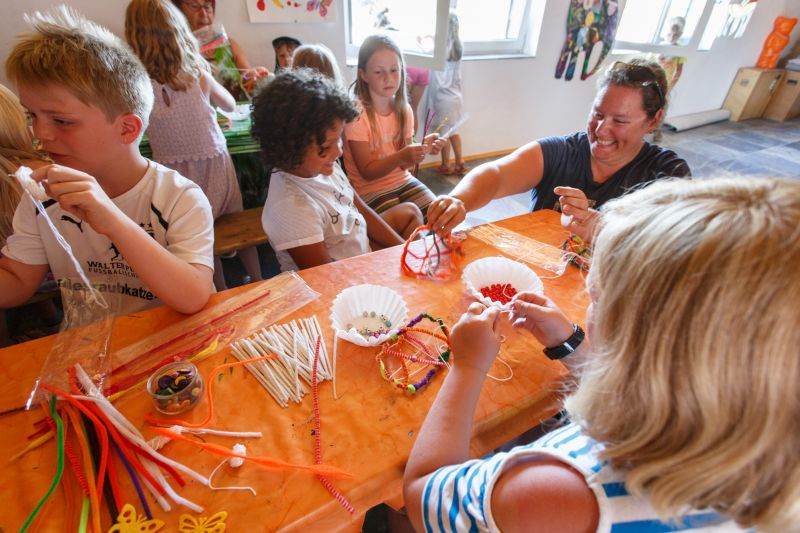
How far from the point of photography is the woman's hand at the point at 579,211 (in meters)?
1.37

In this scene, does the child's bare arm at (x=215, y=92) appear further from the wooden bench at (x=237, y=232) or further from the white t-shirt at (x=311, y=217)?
the white t-shirt at (x=311, y=217)

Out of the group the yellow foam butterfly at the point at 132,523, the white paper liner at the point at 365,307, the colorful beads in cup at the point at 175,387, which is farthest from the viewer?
the white paper liner at the point at 365,307

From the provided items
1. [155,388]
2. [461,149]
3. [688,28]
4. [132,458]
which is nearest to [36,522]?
[132,458]

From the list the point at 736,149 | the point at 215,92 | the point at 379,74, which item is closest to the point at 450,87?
the point at 379,74

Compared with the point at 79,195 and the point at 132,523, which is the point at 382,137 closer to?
the point at 79,195

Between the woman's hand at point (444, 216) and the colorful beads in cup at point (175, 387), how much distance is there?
85 centimetres

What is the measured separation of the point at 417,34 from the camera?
3.54 meters

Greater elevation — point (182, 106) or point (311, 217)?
point (182, 106)

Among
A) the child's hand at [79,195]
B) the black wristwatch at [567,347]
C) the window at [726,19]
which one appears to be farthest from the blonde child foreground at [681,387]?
the window at [726,19]

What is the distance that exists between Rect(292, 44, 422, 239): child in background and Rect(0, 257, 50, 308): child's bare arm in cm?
152

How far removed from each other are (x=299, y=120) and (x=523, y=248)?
3.04 ft

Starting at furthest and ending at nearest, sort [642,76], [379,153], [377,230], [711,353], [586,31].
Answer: [586,31]
[379,153]
[377,230]
[642,76]
[711,353]

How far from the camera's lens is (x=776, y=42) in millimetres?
6355

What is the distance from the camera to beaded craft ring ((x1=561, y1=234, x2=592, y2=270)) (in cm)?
128
